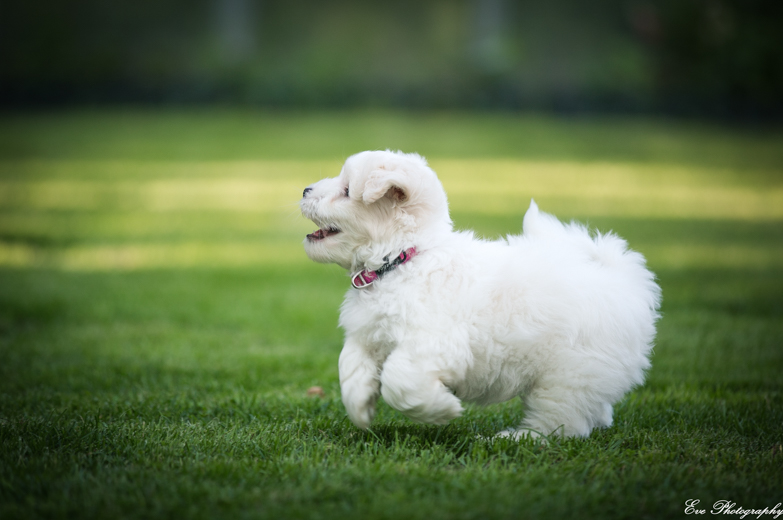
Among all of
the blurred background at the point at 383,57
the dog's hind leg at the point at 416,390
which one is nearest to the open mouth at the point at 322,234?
the dog's hind leg at the point at 416,390

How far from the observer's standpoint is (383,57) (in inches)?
1449

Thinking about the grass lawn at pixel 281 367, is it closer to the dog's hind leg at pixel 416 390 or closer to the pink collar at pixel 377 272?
the dog's hind leg at pixel 416 390

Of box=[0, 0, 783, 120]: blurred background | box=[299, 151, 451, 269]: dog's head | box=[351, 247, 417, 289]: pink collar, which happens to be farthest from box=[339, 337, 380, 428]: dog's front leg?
box=[0, 0, 783, 120]: blurred background

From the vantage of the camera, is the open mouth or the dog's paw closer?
the dog's paw

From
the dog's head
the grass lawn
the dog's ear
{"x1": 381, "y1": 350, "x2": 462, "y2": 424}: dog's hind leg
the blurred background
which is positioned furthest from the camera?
the blurred background

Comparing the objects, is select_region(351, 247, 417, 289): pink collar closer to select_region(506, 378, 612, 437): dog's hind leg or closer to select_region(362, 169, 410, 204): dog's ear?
select_region(362, 169, 410, 204): dog's ear

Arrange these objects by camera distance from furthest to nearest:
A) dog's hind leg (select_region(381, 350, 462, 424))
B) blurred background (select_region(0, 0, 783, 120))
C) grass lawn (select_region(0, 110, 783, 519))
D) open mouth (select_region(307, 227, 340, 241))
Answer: blurred background (select_region(0, 0, 783, 120)) → open mouth (select_region(307, 227, 340, 241)) → dog's hind leg (select_region(381, 350, 462, 424)) → grass lawn (select_region(0, 110, 783, 519))

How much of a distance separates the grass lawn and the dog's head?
52 centimetres

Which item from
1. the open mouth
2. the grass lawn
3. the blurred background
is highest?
the blurred background

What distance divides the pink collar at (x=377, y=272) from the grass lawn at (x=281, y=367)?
2.19ft

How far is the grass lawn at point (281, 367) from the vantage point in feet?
8.89

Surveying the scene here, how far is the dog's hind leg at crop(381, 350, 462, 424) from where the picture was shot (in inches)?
115

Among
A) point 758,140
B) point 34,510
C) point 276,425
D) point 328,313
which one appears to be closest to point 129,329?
point 328,313

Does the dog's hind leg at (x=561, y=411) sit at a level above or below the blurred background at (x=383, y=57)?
below
